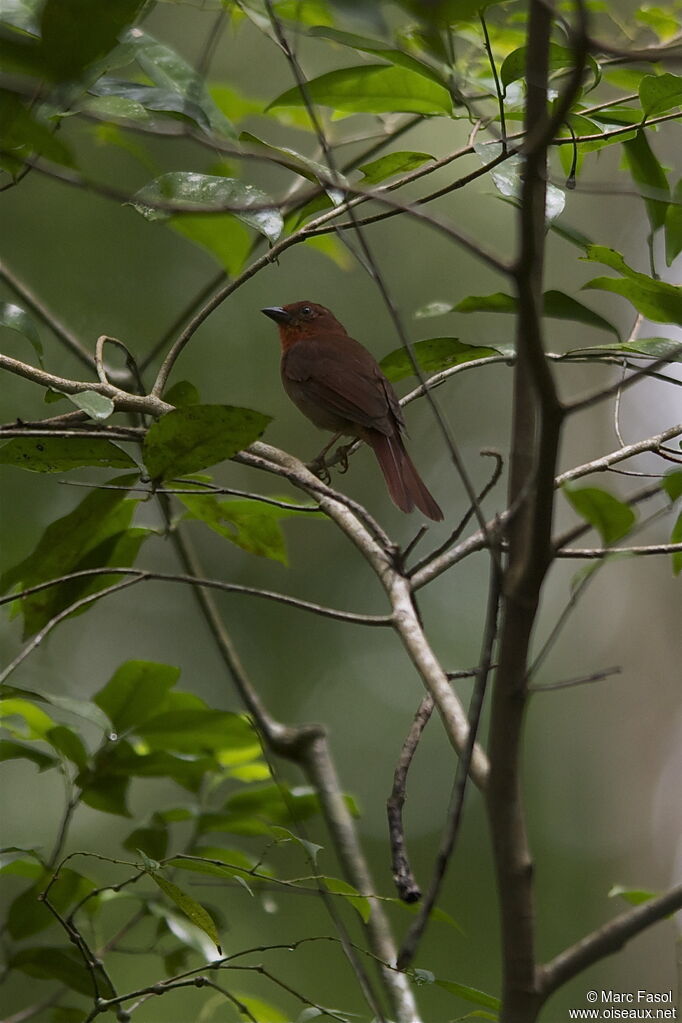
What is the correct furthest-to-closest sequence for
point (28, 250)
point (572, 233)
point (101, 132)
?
point (28, 250)
point (101, 132)
point (572, 233)

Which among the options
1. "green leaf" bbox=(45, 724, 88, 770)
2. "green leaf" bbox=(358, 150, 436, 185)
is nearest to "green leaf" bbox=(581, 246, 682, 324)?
"green leaf" bbox=(358, 150, 436, 185)

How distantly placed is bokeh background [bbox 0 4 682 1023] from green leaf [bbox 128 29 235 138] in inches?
140

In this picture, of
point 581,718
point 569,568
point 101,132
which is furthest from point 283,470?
point 569,568

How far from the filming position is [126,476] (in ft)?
6.46

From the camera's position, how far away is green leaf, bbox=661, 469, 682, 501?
1265mm

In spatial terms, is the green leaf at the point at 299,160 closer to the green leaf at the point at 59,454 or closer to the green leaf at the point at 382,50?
the green leaf at the point at 382,50

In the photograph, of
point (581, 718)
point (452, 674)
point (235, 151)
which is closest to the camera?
point (235, 151)

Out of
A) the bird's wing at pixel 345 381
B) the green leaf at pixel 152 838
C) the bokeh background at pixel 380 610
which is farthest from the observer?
the bokeh background at pixel 380 610

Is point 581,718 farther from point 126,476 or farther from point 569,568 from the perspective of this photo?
point 126,476

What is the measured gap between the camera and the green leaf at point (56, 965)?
188cm

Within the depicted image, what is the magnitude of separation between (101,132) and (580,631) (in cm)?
453

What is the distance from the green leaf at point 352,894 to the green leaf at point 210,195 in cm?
97

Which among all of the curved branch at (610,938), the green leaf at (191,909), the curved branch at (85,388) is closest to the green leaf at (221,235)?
the curved branch at (85,388)

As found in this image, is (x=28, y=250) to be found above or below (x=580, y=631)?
above
